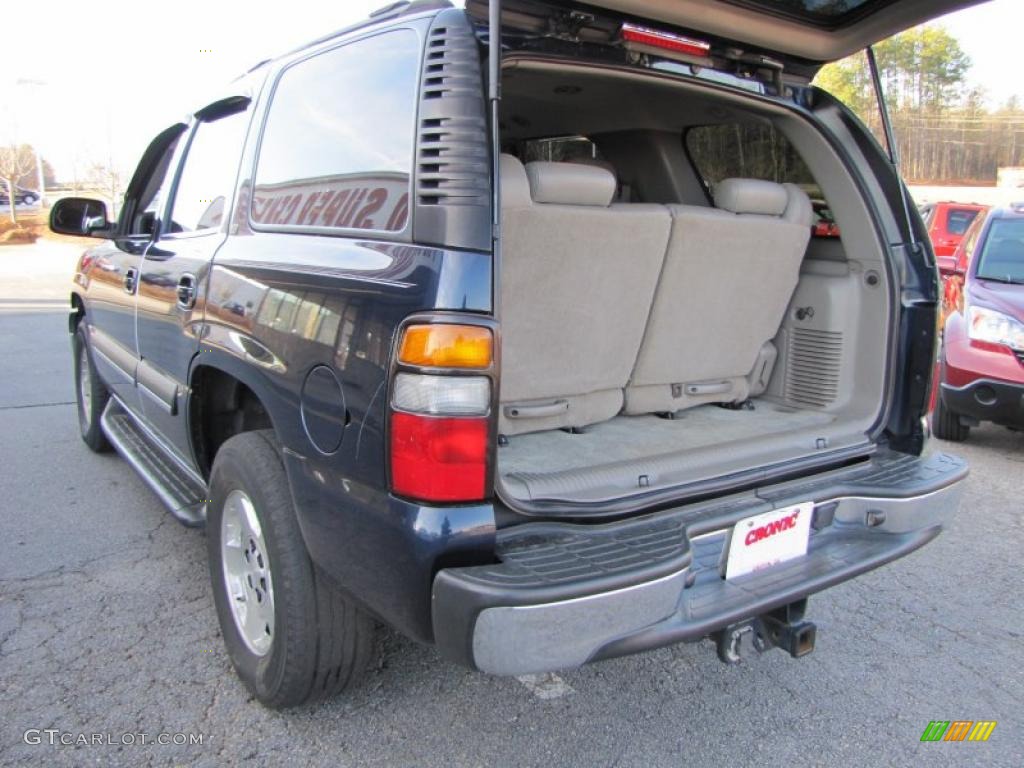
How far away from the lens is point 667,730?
8.26 ft

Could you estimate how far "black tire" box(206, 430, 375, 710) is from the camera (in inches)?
89.4

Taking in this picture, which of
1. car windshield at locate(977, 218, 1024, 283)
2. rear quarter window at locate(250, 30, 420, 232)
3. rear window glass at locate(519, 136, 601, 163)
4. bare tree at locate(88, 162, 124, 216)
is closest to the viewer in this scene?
rear quarter window at locate(250, 30, 420, 232)

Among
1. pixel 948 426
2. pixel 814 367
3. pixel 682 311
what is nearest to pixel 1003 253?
pixel 948 426

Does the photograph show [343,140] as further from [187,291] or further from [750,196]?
[750,196]

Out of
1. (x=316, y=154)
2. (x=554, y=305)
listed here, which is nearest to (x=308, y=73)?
(x=316, y=154)

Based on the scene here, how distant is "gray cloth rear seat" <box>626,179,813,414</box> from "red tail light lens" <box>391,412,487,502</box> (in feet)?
4.93

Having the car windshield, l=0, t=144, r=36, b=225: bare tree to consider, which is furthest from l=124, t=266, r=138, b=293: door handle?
l=0, t=144, r=36, b=225: bare tree

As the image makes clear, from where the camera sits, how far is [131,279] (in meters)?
3.62

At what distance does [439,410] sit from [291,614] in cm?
87

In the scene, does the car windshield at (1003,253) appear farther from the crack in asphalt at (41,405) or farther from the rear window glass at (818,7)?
the crack in asphalt at (41,405)

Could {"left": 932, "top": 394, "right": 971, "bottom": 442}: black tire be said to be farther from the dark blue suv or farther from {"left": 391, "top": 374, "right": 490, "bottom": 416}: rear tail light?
{"left": 391, "top": 374, "right": 490, "bottom": 416}: rear tail light

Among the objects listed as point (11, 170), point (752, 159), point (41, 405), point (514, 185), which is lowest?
point (41, 405)

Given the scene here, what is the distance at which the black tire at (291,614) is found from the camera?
2.27 metres

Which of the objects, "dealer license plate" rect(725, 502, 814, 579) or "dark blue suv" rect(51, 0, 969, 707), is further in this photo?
"dealer license plate" rect(725, 502, 814, 579)
